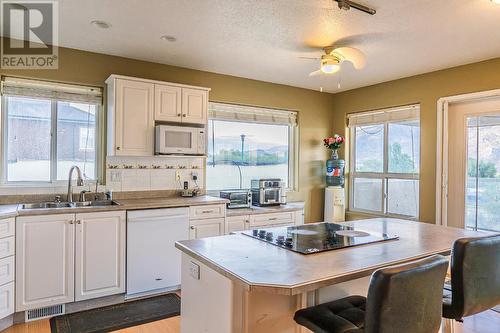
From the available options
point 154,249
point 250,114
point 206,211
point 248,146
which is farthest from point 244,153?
point 154,249

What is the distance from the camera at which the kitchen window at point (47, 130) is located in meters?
3.26

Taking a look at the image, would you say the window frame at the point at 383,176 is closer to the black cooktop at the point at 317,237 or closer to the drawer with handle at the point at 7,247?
the black cooktop at the point at 317,237

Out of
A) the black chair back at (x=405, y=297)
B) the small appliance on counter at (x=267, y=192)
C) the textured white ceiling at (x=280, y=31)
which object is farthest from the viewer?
the small appliance on counter at (x=267, y=192)

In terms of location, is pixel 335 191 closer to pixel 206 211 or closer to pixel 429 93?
pixel 429 93

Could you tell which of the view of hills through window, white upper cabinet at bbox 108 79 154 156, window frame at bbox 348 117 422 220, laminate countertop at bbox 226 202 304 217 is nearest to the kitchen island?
laminate countertop at bbox 226 202 304 217

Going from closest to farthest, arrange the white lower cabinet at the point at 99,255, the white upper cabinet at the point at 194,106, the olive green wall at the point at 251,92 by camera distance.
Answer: the white lower cabinet at the point at 99,255 → the olive green wall at the point at 251,92 → the white upper cabinet at the point at 194,106

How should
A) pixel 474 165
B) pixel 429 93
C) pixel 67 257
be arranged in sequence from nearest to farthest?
pixel 67 257 < pixel 474 165 < pixel 429 93

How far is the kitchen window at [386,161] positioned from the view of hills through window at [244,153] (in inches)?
45.2

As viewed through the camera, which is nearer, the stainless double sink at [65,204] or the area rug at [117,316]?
the area rug at [117,316]

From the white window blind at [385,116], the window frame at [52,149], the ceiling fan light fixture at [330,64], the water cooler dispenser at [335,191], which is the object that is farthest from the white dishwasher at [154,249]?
the white window blind at [385,116]

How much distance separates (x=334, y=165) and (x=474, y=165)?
5.85ft

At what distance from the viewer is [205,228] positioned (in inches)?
141

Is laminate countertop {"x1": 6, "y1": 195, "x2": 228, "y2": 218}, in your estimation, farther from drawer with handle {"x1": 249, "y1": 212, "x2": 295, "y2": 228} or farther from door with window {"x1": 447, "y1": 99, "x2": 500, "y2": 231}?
door with window {"x1": 447, "y1": 99, "x2": 500, "y2": 231}

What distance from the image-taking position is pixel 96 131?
12.1 ft
